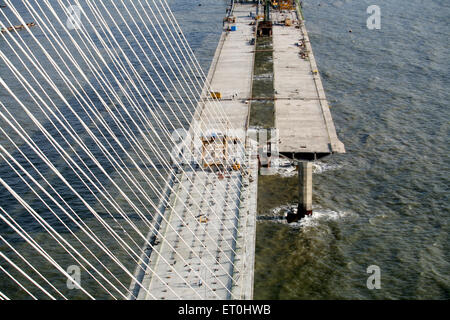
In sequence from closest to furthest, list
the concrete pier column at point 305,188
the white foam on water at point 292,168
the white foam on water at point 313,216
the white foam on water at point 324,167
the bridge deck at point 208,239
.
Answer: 1. the bridge deck at point 208,239
2. the concrete pier column at point 305,188
3. the white foam on water at point 313,216
4. the white foam on water at point 292,168
5. the white foam on water at point 324,167

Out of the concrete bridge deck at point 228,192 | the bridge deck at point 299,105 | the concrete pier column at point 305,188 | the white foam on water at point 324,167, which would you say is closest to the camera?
the concrete bridge deck at point 228,192

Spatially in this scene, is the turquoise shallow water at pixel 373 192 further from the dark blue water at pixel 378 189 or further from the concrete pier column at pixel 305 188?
the concrete pier column at pixel 305 188

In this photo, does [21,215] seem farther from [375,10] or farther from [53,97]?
[375,10]

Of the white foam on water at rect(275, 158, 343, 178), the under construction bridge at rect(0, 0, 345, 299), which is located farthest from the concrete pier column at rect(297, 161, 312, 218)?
the white foam on water at rect(275, 158, 343, 178)

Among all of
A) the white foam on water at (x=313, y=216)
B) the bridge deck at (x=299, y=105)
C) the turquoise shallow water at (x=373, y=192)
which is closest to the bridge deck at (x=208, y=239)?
the bridge deck at (x=299, y=105)

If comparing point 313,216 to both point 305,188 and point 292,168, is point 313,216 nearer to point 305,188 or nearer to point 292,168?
point 305,188

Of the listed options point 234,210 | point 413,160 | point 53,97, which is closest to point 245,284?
point 234,210
